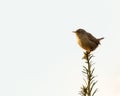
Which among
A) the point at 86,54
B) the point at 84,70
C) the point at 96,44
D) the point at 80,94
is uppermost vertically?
the point at 96,44

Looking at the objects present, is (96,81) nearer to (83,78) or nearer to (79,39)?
(83,78)

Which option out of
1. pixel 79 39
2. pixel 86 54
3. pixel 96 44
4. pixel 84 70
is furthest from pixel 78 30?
pixel 84 70

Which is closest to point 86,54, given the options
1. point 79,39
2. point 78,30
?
point 79,39

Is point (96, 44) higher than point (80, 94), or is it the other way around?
point (96, 44)

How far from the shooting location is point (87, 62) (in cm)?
318

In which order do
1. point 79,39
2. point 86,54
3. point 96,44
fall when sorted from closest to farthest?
point 86,54, point 96,44, point 79,39

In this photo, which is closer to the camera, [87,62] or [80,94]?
[80,94]

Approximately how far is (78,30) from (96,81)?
524 centimetres

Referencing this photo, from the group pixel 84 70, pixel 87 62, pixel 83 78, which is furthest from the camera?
pixel 87 62

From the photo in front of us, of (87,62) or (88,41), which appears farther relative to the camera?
(88,41)

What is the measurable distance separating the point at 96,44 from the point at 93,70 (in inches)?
155

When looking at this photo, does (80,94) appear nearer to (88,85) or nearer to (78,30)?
(88,85)

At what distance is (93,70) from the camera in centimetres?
277

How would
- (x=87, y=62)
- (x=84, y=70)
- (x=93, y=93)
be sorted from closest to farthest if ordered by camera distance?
(x=93, y=93) < (x=84, y=70) < (x=87, y=62)
